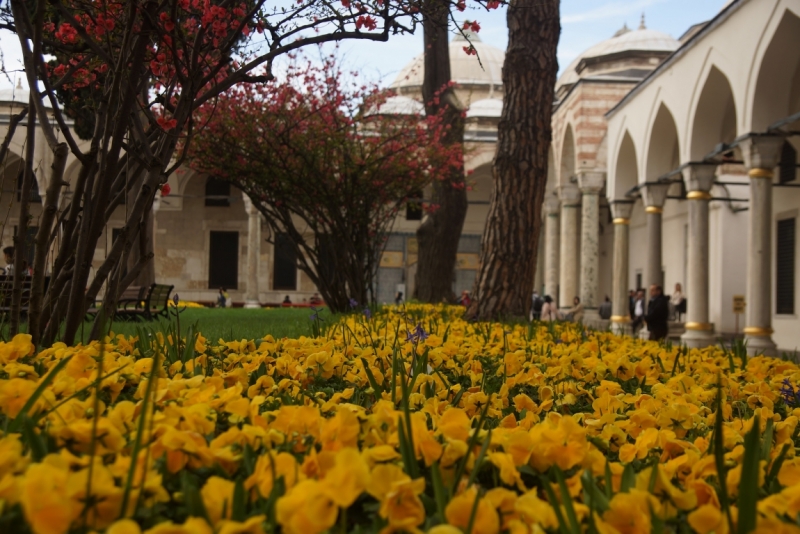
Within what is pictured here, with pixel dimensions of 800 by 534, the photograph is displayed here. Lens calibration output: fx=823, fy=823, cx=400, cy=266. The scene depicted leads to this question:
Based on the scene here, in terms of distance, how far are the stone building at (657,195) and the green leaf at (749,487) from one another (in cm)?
313

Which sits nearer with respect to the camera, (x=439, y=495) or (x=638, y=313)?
(x=439, y=495)

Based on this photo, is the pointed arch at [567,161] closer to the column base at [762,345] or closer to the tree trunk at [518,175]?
the column base at [762,345]

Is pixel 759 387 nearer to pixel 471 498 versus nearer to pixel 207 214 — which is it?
pixel 471 498

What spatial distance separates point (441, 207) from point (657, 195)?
15.9 ft

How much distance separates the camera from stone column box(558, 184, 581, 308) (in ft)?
67.2

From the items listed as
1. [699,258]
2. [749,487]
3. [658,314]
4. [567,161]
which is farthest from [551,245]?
[749,487]

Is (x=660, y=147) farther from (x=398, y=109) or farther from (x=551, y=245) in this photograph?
(x=551, y=245)

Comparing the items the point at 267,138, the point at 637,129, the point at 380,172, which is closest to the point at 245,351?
the point at 267,138

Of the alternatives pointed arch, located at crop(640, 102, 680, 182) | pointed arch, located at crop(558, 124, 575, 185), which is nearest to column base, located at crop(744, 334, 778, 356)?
pointed arch, located at crop(640, 102, 680, 182)

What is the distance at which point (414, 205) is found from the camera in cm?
1196

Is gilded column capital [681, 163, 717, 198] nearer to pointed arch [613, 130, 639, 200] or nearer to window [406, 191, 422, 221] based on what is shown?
window [406, 191, 422, 221]

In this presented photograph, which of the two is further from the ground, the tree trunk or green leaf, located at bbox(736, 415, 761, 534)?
the tree trunk

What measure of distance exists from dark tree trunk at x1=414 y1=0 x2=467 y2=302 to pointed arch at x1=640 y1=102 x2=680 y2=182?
4134mm

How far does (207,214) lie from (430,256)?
1774 cm
